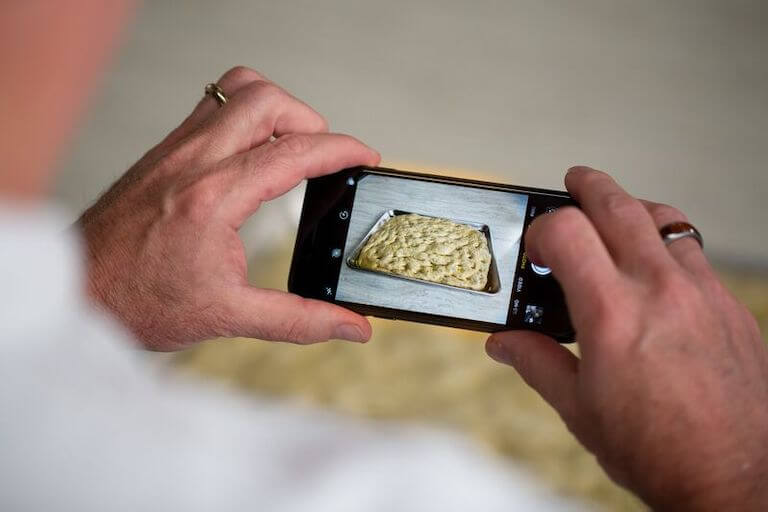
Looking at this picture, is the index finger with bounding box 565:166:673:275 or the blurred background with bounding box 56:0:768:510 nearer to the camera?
the index finger with bounding box 565:166:673:275

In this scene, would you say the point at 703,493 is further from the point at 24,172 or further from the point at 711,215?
the point at 711,215

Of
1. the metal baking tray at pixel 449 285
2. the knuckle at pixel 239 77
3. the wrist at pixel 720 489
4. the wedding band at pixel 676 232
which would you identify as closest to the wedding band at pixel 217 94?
the knuckle at pixel 239 77

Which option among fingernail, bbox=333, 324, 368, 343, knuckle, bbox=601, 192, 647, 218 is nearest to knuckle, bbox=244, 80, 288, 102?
fingernail, bbox=333, 324, 368, 343

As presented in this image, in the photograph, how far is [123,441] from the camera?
407mm

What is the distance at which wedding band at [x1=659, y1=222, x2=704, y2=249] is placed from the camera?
577 mm

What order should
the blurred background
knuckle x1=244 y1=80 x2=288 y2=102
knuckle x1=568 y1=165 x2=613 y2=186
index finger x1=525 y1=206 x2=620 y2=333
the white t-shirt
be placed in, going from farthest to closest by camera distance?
the blurred background → knuckle x1=244 y1=80 x2=288 y2=102 → knuckle x1=568 y1=165 x2=613 y2=186 → index finger x1=525 y1=206 x2=620 y2=333 → the white t-shirt

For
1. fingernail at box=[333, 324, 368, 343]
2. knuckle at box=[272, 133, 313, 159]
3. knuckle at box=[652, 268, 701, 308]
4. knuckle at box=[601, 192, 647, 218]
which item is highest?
knuckle at box=[272, 133, 313, 159]

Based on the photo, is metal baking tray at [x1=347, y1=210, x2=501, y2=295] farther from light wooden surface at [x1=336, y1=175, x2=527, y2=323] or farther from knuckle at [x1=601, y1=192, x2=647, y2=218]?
knuckle at [x1=601, y1=192, x2=647, y2=218]

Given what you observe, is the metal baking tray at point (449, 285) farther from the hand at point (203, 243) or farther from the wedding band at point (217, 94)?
the wedding band at point (217, 94)

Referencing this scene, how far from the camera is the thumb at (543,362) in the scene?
0.55 metres

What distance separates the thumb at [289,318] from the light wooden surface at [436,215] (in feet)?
0.13

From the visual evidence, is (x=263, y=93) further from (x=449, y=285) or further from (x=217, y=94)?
(x=449, y=285)

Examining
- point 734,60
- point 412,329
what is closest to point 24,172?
point 412,329

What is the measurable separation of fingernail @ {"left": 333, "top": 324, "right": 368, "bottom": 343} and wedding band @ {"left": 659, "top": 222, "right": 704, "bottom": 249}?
0.30 m
